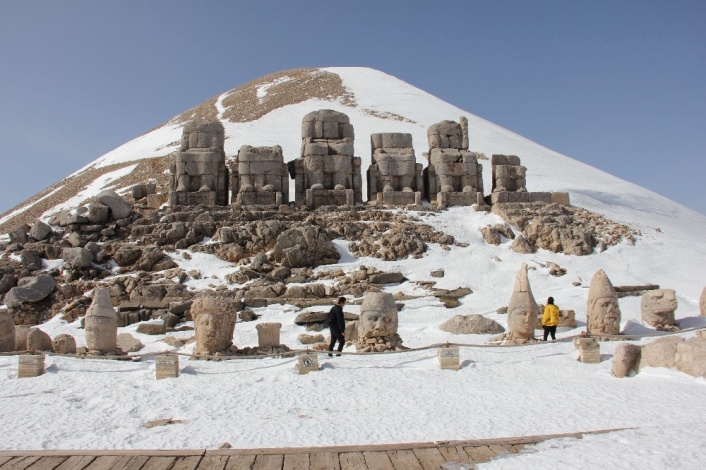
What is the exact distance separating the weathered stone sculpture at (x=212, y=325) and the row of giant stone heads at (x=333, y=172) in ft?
32.7

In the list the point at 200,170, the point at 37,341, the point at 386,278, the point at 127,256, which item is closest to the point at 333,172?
the point at 200,170

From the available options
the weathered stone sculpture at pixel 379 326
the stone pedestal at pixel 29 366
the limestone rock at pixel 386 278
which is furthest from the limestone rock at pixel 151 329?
the limestone rock at pixel 386 278

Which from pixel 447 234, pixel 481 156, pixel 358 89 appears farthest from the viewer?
pixel 358 89

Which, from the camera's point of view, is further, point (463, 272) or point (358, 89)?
point (358, 89)

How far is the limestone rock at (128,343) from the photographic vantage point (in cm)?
1199

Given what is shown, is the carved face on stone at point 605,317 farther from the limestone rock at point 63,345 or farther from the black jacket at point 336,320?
the limestone rock at point 63,345

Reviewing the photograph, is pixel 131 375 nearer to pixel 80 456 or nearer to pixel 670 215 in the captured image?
pixel 80 456

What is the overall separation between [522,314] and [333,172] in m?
11.2

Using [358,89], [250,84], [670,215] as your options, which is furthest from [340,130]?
[250,84]

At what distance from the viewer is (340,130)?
21969mm

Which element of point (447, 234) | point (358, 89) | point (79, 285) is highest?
point (358, 89)

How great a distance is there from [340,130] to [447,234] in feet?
19.6

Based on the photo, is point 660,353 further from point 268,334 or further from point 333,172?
point 333,172

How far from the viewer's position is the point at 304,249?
55.5ft
